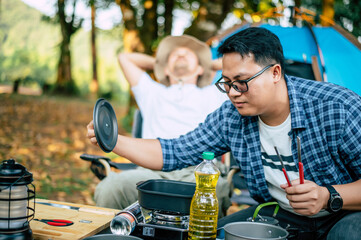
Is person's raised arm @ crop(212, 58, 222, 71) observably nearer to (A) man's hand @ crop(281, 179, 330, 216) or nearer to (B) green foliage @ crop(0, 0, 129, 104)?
(A) man's hand @ crop(281, 179, 330, 216)

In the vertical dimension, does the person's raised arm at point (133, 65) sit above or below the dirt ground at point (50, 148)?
above

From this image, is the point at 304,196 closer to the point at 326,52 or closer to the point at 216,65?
the point at 216,65

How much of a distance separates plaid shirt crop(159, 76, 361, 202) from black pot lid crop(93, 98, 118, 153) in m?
0.42

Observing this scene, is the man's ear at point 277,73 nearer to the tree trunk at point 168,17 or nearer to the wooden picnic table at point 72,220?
the wooden picnic table at point 72,220

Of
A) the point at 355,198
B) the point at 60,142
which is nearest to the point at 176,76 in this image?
the point at 355,198

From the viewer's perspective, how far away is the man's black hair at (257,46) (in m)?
1.82

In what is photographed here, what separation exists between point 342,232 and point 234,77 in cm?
86

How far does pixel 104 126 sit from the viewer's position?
178 centimetres

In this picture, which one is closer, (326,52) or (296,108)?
(296,108)

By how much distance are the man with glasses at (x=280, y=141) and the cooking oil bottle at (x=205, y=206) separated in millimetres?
326

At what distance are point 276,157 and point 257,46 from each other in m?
0.61

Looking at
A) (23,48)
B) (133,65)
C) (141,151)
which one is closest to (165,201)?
(141,151)

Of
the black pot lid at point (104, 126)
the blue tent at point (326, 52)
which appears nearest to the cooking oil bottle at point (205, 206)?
the black pot lid at point (104, 126)

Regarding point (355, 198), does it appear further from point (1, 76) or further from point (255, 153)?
point (1, 76)
